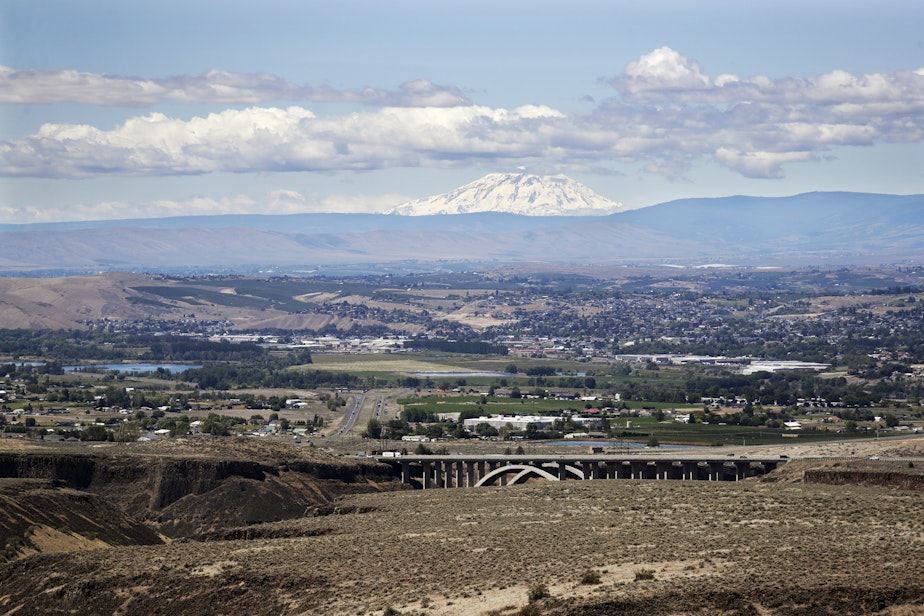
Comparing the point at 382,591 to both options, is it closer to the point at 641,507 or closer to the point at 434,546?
the point at 434,546

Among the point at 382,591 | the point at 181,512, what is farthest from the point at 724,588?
the point at 181,512

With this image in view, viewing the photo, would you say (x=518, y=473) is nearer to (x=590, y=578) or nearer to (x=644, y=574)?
(x=644, y=574)

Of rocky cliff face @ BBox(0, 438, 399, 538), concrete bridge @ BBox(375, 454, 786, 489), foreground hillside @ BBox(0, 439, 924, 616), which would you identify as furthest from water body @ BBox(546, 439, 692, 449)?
foreground hillside @ BBox(0, 439, 924, 616)

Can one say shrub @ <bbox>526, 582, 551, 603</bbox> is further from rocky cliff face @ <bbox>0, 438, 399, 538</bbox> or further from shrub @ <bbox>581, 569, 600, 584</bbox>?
rocky cliff face @ <bbox>0, 438, 399, 538</bbox>

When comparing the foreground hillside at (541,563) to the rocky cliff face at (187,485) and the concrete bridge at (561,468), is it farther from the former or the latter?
the concrete bridge at (561,468)

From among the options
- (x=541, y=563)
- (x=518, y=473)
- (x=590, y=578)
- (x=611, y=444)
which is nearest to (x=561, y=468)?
(x=518, y=473)

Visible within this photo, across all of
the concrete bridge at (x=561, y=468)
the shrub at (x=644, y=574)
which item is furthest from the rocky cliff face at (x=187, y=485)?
the shrub at (x=644, y=574)
